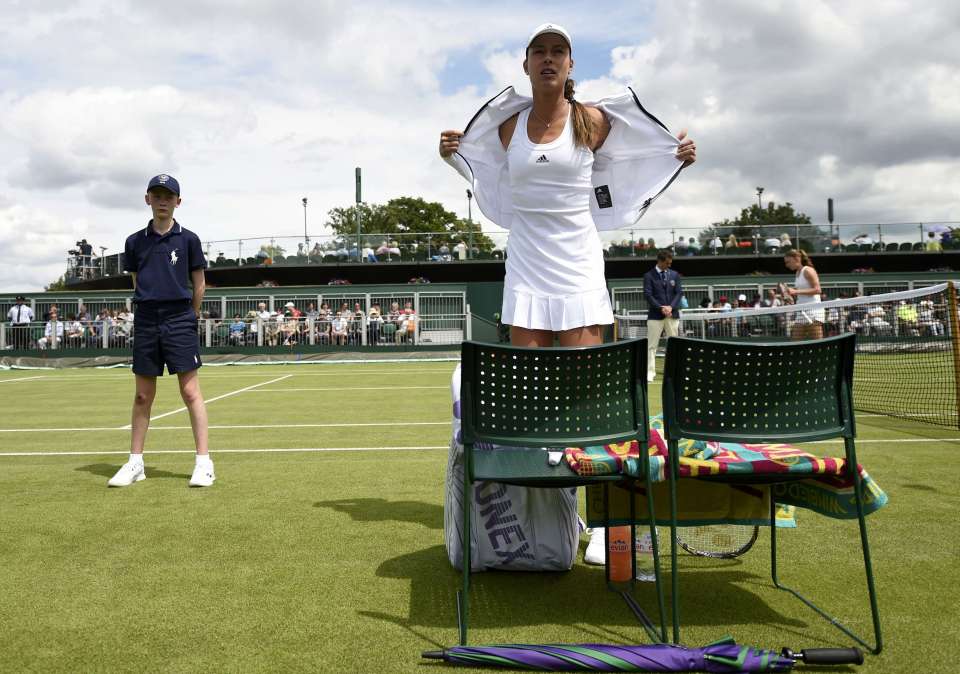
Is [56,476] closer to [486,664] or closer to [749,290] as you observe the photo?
[486,664]

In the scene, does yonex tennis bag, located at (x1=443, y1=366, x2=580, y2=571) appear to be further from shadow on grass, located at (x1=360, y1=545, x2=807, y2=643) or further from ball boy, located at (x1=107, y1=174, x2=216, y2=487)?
ball boy, located at (x1=107, y1=174, x2=216, y2=487)

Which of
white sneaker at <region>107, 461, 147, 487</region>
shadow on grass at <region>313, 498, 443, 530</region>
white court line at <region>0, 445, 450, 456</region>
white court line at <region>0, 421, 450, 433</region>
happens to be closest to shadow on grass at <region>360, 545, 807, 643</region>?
shadow on grass at <region>313, 498, 443, 530</region>

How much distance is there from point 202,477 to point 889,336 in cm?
1542

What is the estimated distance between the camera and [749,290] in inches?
1188

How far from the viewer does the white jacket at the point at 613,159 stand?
3.76m

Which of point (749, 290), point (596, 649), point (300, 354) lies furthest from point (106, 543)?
point (749, 290)

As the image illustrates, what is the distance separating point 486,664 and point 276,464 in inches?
165

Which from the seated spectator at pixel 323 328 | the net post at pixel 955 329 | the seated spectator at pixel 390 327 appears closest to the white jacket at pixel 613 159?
the net post at pixel 955 329

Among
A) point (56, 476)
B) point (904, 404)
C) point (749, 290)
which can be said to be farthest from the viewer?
point (749, 290)

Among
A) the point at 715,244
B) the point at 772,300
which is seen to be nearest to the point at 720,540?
the point at 772,300

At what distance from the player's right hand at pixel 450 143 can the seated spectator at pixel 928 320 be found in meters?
15.1

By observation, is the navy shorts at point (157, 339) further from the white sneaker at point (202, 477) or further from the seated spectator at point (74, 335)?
the seated spectator at point (74, 335)

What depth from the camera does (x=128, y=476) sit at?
216 inches

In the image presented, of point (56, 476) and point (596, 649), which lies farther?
point (56, 476)
